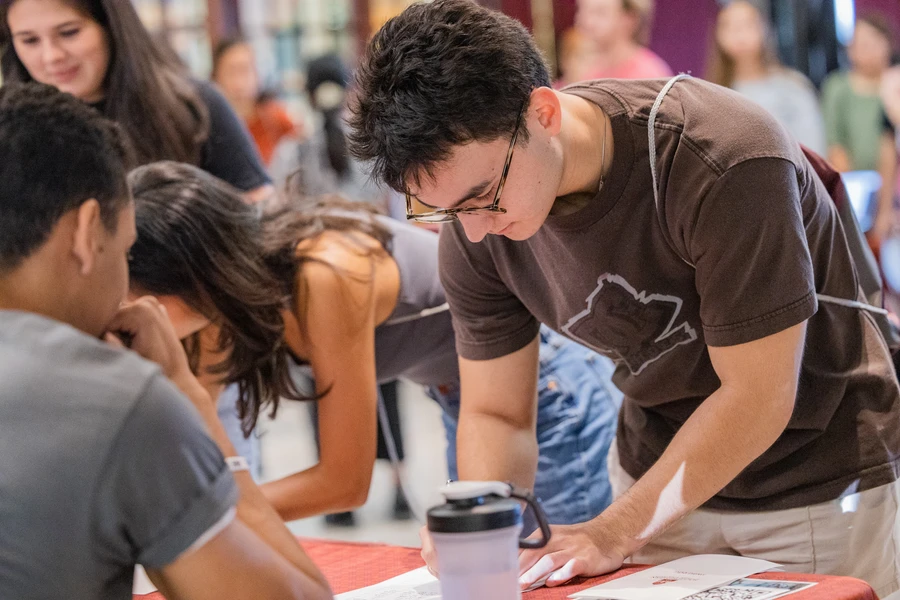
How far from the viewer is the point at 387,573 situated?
1558 millimetres

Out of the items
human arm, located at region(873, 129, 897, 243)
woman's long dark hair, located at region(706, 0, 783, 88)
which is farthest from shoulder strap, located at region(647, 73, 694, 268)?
human arm, located at region(873, 129, 897, 243)

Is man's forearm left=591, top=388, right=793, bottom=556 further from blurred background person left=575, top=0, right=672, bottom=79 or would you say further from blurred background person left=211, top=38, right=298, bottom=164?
blurred background person left=211, top=38, right=298, bottom=164

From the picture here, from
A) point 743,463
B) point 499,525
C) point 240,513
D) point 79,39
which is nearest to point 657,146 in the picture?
point 743,463

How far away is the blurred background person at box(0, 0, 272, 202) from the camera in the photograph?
2.34 m

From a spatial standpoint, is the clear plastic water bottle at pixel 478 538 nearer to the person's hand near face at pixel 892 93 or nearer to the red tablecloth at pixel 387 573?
the red tablecloth at pixel 387 573

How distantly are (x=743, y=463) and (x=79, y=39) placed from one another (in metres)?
1.70

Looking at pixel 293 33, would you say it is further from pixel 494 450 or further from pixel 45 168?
pixel 45 168

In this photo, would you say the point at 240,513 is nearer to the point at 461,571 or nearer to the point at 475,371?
the point at 461,571

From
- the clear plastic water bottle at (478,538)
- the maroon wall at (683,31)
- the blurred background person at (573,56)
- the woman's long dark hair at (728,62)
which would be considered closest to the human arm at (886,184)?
the woman's long dark hair at (728,62)

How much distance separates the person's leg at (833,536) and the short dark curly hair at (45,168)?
1.00 meters

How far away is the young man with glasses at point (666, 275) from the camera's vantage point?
1.34 metres

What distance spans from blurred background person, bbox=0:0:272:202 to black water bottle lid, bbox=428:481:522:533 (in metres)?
1.31

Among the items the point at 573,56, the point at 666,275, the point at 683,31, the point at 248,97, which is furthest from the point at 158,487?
the point at 683,31

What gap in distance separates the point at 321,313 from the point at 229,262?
0.17 m
